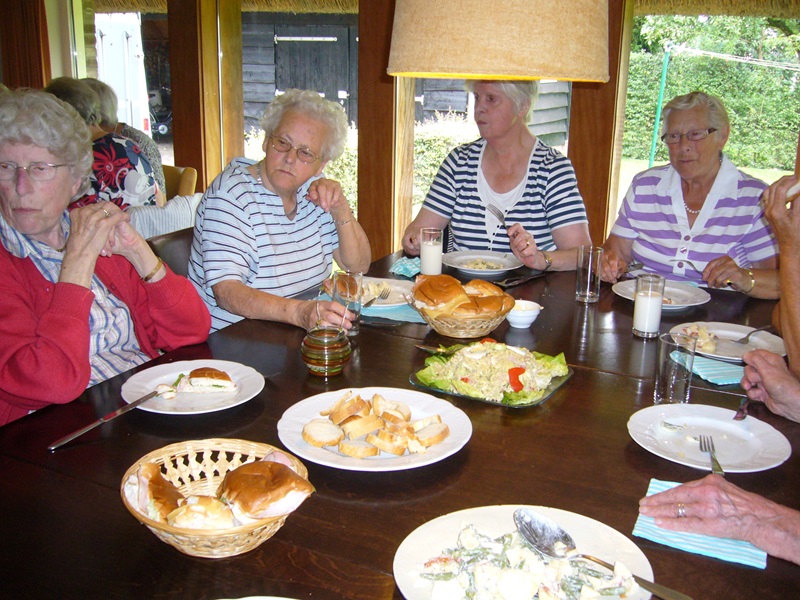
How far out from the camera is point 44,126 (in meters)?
1.75

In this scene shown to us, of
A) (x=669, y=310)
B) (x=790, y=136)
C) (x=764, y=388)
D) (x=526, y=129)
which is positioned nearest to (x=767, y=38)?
(x=790, y=136)

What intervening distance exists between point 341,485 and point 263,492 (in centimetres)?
24

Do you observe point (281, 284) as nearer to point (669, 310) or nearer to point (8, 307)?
point (8, 307)

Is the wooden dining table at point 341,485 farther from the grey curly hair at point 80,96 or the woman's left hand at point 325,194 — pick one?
the grey curly hair at point 80,96

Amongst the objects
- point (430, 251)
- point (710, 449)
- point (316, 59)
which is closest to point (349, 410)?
point (710, 449)

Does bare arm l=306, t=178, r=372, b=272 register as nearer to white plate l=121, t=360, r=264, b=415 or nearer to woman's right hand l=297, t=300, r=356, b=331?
woman's right hand l=297, t=300, r=356, b=331

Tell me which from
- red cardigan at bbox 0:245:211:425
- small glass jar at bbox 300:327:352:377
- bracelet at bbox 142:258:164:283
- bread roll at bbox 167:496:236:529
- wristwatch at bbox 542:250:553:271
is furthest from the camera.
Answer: wristwatch at bbox 542:250:553:271

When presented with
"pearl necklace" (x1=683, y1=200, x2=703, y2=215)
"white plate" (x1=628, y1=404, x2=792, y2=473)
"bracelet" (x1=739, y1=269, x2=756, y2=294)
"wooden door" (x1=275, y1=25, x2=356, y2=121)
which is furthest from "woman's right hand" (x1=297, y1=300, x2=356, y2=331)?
"wooden door" (x1=275, y1=25, x2=356, y2=121)

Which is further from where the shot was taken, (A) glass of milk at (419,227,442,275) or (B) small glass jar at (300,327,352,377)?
(A) glass of milk at (419,227,442,275)

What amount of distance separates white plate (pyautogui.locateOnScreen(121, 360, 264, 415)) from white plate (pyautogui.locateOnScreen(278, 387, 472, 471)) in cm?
15

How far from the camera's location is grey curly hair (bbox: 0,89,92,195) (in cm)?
172

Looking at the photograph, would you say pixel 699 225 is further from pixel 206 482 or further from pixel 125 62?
pixel 125 62

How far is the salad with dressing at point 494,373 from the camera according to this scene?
4.88ft

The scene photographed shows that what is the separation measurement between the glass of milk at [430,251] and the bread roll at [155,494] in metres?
1.54
